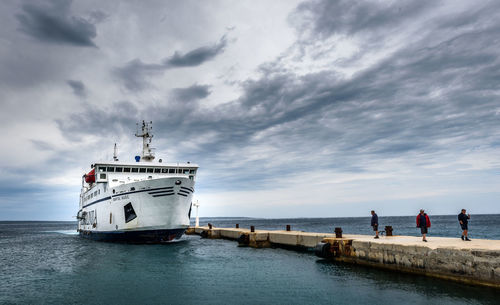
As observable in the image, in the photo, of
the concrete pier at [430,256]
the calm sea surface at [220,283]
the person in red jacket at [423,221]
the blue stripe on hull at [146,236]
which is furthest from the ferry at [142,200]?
the person in red jacket at [423,221]

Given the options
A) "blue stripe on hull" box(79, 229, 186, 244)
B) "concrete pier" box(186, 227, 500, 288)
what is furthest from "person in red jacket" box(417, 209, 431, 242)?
"blue stripe on hull" box(79, 229, 186, 244)

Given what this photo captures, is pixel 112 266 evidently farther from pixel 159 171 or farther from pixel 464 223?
pixel 464 223

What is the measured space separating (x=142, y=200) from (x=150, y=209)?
1.03 m

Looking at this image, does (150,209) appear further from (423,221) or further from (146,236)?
(423,221)

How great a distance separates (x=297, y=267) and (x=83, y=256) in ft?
57.1

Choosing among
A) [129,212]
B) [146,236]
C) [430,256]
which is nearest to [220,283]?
[430,256]

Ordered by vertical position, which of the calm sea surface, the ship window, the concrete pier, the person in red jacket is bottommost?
the calm sea surface

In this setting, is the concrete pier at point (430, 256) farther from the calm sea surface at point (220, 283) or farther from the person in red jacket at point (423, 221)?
the person in red jacket at point (423, 221)

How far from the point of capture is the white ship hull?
29188 millimetres

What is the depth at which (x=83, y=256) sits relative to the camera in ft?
89.0

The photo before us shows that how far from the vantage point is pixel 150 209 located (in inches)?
1163

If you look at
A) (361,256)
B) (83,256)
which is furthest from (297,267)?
(83,256)

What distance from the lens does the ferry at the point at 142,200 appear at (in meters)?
29.3

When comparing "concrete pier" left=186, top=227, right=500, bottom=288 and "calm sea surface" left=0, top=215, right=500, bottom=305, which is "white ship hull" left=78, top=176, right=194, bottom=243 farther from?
"concrete pier" left=186, top=227, right=500, bottom=288
